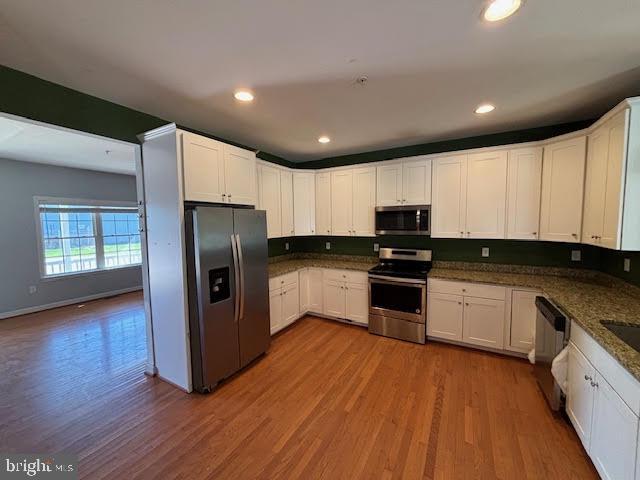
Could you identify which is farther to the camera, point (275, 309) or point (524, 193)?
point (275, 309)

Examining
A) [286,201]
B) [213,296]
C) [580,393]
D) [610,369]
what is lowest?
[580,393]

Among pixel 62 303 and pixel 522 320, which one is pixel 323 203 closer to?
pixel 522 320

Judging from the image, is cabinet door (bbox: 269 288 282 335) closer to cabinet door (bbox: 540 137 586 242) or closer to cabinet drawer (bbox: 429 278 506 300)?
cabinet drawer (bbox: 429 278 506 300)

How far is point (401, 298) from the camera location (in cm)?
344

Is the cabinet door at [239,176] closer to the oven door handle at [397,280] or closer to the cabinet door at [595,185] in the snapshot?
the oven door handle at [397,280]

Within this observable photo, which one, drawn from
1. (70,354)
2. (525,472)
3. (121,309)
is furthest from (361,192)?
(121,309)

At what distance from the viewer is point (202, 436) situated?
6.42 feet

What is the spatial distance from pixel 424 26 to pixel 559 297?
8.18 ft

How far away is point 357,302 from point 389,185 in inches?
71.4

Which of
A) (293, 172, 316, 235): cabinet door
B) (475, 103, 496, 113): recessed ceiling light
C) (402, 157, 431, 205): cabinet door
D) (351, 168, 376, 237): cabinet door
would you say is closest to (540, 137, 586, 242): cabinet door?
(475, 103, 496, 113): recessed ceiling light

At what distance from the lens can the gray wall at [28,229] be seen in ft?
14.7

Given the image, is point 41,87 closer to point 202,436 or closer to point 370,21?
point 370,21

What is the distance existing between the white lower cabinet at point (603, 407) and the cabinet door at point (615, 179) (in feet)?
2.70
